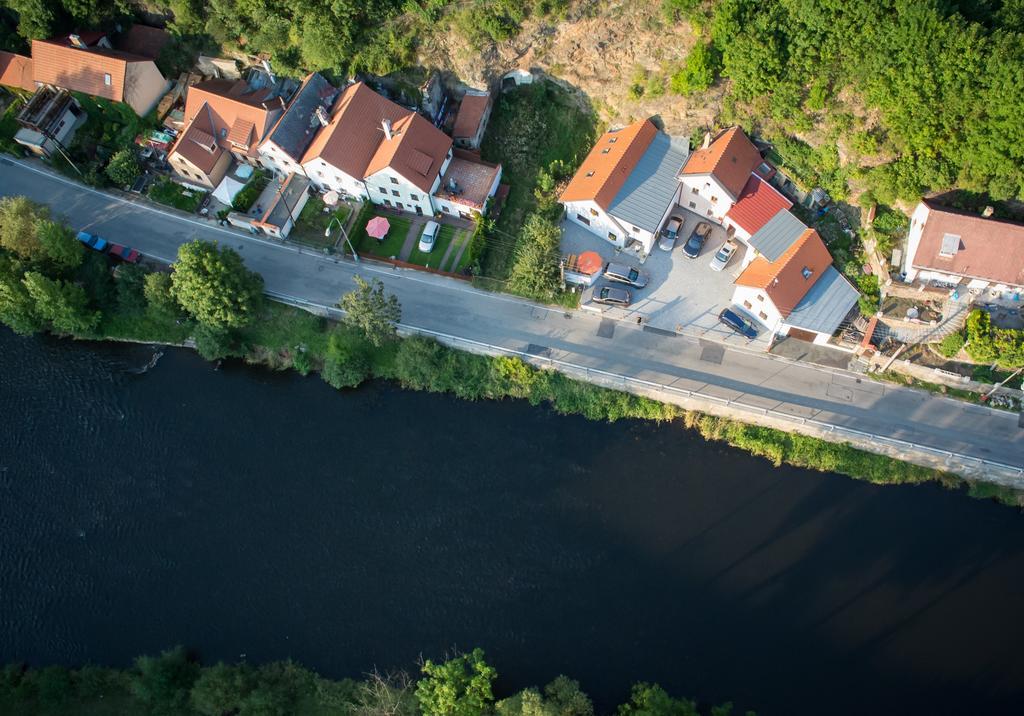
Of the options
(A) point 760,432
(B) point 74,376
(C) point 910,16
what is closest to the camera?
(C) point 910,16

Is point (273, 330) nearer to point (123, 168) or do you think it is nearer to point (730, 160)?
point (123, 168)

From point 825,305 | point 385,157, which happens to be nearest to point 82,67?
point 385,157

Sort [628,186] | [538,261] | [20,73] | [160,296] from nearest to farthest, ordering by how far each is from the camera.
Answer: [538,261] → [160,296] → [628,186] → [20,73]

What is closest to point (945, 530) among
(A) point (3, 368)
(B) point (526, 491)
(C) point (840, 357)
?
(C) point (840, 357)

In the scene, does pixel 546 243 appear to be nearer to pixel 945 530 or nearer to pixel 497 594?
pixel 497 594

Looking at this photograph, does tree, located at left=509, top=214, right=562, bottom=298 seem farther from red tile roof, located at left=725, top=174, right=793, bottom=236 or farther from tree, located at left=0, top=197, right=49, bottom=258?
tree, located at left=0, top=197, right=49, bottom=258

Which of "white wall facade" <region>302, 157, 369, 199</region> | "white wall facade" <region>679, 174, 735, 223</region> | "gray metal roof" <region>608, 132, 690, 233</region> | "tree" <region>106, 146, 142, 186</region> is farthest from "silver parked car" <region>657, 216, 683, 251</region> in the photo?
"tree" <region>106, 146, 142, 186</region>

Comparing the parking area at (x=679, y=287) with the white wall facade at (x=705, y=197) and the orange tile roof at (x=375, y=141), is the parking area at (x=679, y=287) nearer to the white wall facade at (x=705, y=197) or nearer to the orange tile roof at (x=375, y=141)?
the white wall facade at (x=705, y=197)
